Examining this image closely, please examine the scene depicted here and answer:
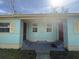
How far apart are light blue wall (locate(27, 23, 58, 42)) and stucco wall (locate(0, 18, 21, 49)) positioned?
13.9 feet

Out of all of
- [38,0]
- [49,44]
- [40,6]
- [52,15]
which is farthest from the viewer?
[40,6]

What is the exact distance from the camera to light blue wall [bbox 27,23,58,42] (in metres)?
17.2

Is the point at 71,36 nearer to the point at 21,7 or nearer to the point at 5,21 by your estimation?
the point at 5,21

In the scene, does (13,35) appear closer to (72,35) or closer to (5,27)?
(5,27)

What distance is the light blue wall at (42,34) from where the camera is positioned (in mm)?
17172

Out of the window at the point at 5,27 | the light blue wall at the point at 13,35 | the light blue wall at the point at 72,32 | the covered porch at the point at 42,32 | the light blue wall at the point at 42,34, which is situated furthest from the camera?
the light blue wall at the point at 42,34

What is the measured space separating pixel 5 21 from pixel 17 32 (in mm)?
1572

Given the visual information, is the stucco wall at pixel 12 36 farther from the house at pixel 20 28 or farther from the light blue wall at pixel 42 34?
the light blue wall at pixel 42 34

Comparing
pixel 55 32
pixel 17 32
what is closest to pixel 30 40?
pixel 55 32

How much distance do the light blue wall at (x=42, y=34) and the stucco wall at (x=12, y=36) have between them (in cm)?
423

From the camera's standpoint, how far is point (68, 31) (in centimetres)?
1265

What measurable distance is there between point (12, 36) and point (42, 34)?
5016mm

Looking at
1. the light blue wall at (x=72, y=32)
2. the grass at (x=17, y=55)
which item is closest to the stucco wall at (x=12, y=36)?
the grass at (x=17, y=55)

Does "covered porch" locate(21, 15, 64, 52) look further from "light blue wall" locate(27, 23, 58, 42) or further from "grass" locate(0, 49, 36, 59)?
"grass" locate(0, 49, 36, 59)
